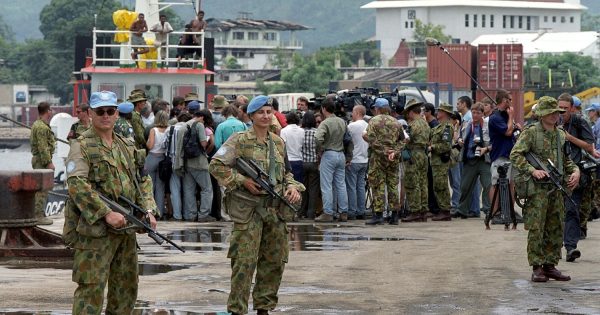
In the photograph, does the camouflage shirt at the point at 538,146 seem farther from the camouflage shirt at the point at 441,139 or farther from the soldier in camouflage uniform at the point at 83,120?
the soldier in camouflage uniform at the point at 83,120

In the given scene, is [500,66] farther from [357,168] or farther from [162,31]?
[357,168]

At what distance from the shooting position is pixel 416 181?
65.2 ft

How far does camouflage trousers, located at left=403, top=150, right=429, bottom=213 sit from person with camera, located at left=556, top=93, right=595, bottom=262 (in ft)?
15.7

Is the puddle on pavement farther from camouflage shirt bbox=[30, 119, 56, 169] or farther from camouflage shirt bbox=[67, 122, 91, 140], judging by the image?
camouflage shirt bbox=[30, 119, 56, 169]

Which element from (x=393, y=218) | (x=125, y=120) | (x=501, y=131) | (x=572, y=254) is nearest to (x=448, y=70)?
Result: (x=393, y=218)

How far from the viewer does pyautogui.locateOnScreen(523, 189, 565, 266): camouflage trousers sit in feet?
43.3

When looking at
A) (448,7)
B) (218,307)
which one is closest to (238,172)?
(218,307)

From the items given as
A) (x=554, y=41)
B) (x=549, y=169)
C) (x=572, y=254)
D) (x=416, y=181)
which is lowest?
(x=572, y=254)

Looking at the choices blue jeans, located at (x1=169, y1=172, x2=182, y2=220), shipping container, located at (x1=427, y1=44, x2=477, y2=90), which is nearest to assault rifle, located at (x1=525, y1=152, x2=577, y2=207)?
blue jeans, located at (x1=169, y1=172, x2=182, y2=220)

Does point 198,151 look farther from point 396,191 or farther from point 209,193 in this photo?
point 396,191

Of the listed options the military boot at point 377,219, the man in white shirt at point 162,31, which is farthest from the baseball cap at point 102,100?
the man in white shirt at point 162,31

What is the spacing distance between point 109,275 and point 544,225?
16.3ft

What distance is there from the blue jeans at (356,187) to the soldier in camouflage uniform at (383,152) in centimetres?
119

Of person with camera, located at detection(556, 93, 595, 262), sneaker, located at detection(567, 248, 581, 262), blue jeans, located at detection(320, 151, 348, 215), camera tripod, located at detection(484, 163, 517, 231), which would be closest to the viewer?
person with camera, located at detection(556, 93, 595, 262)
